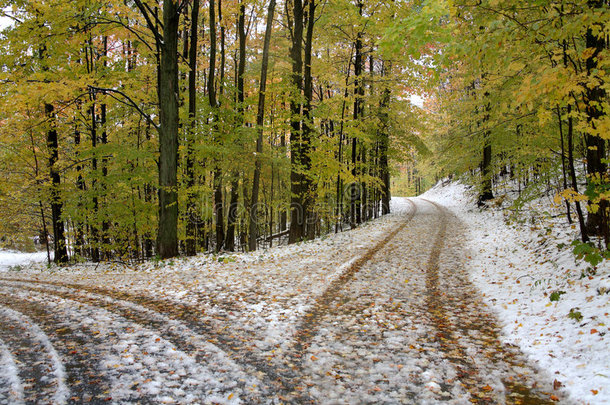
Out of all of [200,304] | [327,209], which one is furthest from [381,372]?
[327,209]

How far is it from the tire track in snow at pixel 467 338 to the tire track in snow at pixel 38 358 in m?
4.05

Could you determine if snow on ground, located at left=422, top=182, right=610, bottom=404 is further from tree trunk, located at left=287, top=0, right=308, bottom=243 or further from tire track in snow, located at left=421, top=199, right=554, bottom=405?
tree trunk, located at left=287, top=0, right=308, bottom=243

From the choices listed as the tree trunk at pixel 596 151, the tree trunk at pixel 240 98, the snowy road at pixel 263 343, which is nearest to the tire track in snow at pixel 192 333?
the snowy road at pixel 263 343

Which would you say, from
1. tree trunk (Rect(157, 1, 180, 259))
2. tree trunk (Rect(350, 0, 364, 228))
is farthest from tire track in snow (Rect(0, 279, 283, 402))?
tree trunk (Rect(350, 0, 364, 228))

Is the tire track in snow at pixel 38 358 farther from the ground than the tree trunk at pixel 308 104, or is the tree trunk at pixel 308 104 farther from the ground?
the tree trunk at pixel 308 104

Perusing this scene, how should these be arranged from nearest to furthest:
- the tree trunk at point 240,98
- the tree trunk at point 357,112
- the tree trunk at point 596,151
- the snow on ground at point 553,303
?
the snow on ground at point 553,303
the tree trunk at point 596,151
the tree trunk at point 240,98
the tree trunk at point 357,112

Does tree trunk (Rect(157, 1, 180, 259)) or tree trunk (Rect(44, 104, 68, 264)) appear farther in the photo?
tree trunk (Rect(44, 104, 68, 264))

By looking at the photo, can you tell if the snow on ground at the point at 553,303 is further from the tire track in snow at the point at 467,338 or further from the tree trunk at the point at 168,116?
the tree trunk at the point at 168,116

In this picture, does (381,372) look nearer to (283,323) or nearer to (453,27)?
(283,323)

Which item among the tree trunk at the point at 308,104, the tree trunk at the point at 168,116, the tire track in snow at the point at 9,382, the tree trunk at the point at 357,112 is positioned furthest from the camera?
the tree trunk at the point at 357,112

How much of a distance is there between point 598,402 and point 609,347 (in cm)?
109

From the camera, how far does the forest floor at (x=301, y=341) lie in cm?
321

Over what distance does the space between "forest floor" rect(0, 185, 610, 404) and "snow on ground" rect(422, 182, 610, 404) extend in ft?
0.09

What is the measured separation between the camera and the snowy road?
3.20 m
